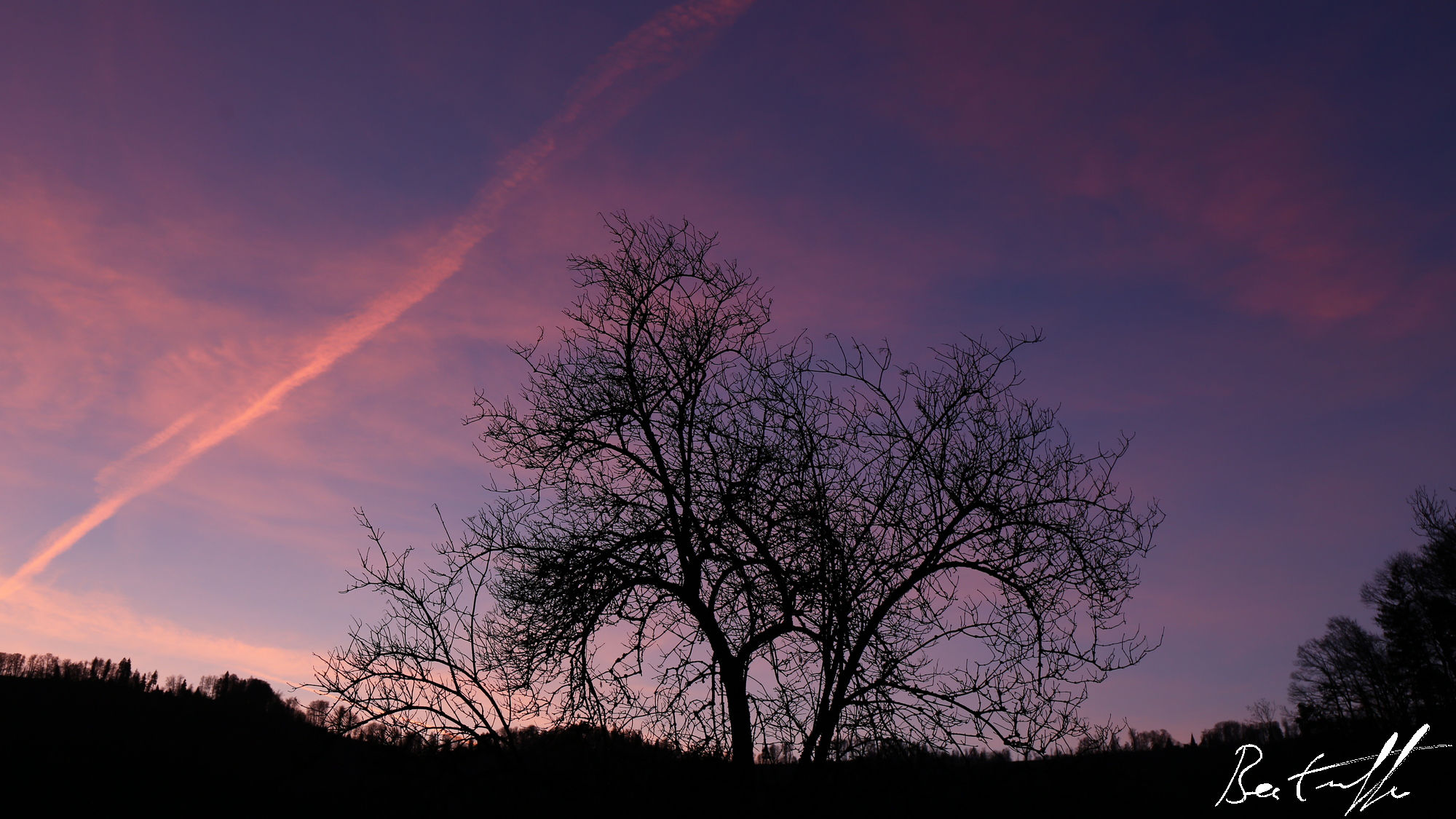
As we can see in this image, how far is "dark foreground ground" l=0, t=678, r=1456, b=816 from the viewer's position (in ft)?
19.2

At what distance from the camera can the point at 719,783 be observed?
233 inches

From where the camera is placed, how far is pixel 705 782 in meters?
6.02

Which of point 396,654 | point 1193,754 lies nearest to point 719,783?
point 396,654

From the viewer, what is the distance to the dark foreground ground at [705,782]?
5851 millimetres

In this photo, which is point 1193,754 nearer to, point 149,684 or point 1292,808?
point 1292,808

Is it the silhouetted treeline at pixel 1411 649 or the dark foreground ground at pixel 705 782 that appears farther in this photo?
the silhouetted treeline at pixel 1411 649

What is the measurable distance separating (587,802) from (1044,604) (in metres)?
4.31
